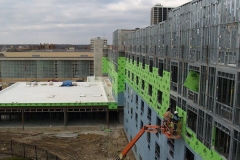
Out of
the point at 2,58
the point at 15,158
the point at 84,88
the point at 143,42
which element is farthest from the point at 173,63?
the point at 2,58

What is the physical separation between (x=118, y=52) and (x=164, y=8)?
33.9ft

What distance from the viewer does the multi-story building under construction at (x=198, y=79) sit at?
1215cm

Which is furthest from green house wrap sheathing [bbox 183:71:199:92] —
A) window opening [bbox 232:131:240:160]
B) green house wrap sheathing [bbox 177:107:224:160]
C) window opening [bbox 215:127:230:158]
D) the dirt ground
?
the dirt ground

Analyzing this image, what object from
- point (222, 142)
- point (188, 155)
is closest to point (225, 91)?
point (222, 142)

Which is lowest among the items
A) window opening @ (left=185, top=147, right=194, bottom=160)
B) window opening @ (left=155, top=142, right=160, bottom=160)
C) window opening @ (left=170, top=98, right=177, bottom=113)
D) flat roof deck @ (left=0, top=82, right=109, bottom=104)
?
window opening @ (left=155, top=142, right=160, bottom=160)

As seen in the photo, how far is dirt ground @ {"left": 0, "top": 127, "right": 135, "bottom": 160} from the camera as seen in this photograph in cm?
3731

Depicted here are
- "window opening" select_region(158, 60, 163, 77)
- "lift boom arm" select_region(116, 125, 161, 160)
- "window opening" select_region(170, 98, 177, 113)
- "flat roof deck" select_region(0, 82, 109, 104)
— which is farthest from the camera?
"flat roof deck" select_region(0, 82, 109, 104)

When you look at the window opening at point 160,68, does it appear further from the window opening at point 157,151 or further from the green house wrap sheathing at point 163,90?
the window opening at point 157,151

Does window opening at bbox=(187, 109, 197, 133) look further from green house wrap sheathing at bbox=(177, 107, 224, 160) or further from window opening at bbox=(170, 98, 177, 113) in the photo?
window opening at bbox=(170, 98, 177, 113)

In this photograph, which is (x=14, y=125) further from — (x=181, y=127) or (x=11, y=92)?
(x=181, y=127)

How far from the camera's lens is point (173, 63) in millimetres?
19875

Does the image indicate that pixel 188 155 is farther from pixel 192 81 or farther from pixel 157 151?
pixel 157 151

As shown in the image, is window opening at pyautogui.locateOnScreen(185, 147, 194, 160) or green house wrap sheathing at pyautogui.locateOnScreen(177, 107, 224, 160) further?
window opening at pyautogui.locateOnScreen(185, 147, 194, 160)

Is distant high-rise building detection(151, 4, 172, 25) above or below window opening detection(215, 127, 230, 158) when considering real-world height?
above
